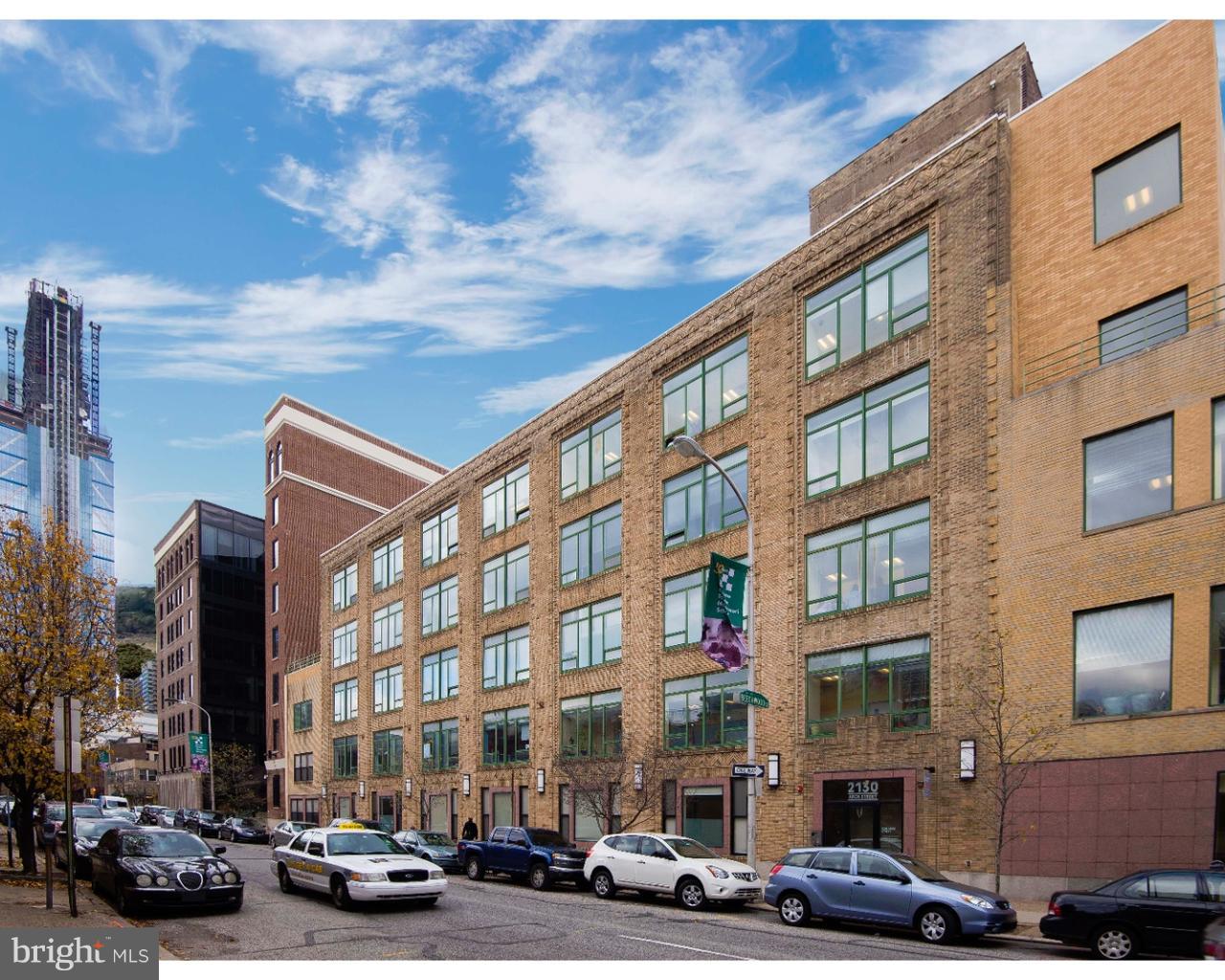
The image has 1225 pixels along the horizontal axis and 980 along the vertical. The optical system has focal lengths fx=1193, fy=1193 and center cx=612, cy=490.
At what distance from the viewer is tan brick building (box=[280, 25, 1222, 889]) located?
26266 millimetres

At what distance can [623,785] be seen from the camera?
127 feet

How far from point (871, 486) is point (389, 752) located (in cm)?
3593

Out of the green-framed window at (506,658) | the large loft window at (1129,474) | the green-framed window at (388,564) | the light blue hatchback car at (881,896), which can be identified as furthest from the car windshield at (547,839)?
the green-framed window at (388,564)

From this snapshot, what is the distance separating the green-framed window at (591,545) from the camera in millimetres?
42156

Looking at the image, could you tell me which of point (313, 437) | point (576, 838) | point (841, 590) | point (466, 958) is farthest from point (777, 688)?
point (313, 437)

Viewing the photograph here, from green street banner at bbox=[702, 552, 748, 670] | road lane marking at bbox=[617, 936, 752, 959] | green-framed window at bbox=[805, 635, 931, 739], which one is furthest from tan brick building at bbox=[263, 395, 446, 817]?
road lane marking at bbox=[617, 936, 752, 959]

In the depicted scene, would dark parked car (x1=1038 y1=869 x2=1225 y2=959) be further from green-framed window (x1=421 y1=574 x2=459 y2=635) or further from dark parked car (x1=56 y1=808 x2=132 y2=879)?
green-framed window (x1=421 y1=574 x2=459 y2=635)

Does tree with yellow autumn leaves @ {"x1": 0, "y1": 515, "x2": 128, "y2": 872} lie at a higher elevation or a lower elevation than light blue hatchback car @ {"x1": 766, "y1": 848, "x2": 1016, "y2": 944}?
higher

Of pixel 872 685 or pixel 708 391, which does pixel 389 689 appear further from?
pixel 872 685

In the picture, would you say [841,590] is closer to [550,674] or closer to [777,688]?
[777,688]

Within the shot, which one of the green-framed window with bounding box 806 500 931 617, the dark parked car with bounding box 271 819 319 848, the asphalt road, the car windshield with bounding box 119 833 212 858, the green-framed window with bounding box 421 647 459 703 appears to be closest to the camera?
the asphalt road

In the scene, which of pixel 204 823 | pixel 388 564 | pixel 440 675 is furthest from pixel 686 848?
pixel 204 823

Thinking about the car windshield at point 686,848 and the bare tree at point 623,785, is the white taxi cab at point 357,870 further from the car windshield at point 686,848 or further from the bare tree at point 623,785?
the bare tree at point 623,785

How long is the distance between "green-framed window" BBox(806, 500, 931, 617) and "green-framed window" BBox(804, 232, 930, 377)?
4798 mm
